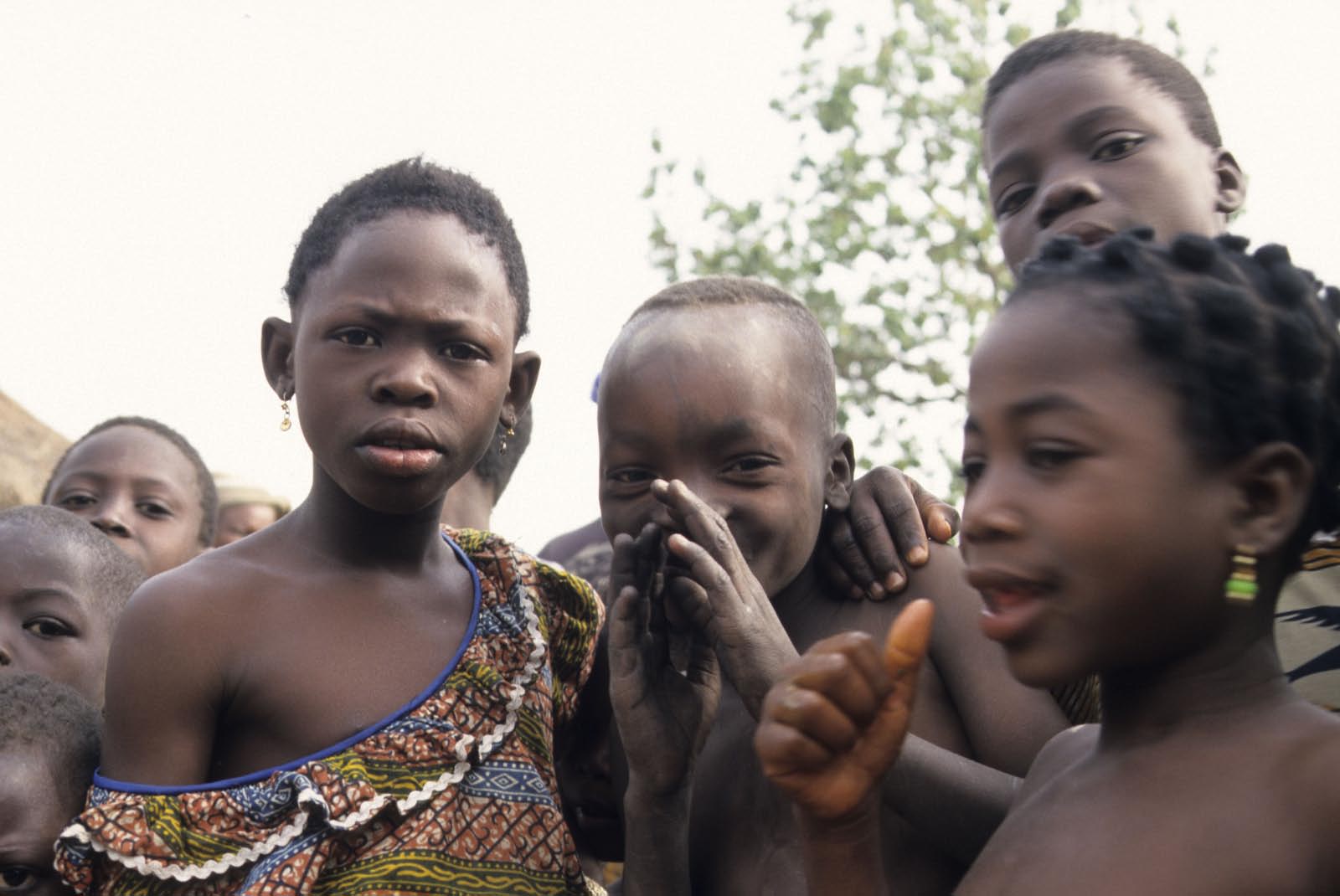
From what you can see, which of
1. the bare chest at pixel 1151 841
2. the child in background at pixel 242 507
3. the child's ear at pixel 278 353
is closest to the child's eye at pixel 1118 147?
the bare chest at pixel 1151 841

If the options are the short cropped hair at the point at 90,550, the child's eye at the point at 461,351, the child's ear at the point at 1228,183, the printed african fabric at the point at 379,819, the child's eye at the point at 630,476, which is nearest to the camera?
the printed african fabric at the point at 379,819

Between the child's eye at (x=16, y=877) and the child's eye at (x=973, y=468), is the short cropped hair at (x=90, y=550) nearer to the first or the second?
the child's eye at (x=16, y=877)

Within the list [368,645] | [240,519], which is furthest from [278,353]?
[240,519]

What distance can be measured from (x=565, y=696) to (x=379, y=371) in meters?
0.71

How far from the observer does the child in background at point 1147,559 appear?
1565 mm

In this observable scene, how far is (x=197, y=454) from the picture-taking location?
4.86 metres

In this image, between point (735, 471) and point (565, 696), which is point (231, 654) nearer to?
point (565, 696)

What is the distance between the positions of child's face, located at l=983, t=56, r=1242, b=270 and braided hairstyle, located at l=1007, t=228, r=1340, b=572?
0.78 m

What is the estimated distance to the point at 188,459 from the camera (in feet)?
15.5

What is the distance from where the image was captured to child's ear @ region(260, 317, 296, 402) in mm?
2684

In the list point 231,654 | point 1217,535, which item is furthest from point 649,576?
point 1217,535

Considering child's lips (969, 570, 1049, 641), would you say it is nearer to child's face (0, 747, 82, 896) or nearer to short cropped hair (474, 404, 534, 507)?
child's face (0, 747, 82, 896)

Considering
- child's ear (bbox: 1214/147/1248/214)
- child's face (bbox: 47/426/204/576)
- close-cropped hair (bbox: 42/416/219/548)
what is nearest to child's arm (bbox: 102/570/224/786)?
child's ear (bbox: 1214/147/1248/214)

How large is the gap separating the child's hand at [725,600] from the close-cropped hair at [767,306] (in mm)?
491
